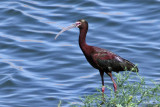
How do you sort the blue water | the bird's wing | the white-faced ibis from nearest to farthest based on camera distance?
the white-faced ibis
the bird's wing
the blue water

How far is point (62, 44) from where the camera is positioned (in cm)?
1484

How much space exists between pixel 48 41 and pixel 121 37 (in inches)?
74.5

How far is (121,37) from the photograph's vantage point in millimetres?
15078

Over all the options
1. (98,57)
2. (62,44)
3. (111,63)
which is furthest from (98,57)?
(62,44)

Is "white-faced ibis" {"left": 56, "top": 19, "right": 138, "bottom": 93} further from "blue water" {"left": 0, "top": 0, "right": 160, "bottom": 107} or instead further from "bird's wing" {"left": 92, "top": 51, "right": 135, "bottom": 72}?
"blue water" {"left": 0, "top": 0, "right": 160, "bottom": 107}

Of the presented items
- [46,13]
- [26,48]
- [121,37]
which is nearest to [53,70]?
[26,48]

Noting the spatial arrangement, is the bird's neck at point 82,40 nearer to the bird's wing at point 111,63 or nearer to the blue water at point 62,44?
the bird's wing at point 111,63

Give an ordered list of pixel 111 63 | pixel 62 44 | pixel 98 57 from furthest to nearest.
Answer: pixel 62 44 → pixel 111 63 → pixel 98 57

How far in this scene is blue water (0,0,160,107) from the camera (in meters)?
12.0

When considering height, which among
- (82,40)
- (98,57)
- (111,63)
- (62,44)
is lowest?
(111,63)

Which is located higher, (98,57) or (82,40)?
(82,40)

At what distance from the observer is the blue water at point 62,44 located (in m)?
12.0

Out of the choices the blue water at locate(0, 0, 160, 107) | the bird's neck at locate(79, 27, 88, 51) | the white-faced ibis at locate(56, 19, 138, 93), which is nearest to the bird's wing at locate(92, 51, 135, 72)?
the white-faced ibis at locate(56, 19, 138, 93)

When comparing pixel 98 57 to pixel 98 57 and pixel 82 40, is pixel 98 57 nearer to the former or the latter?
pixel 98 57
